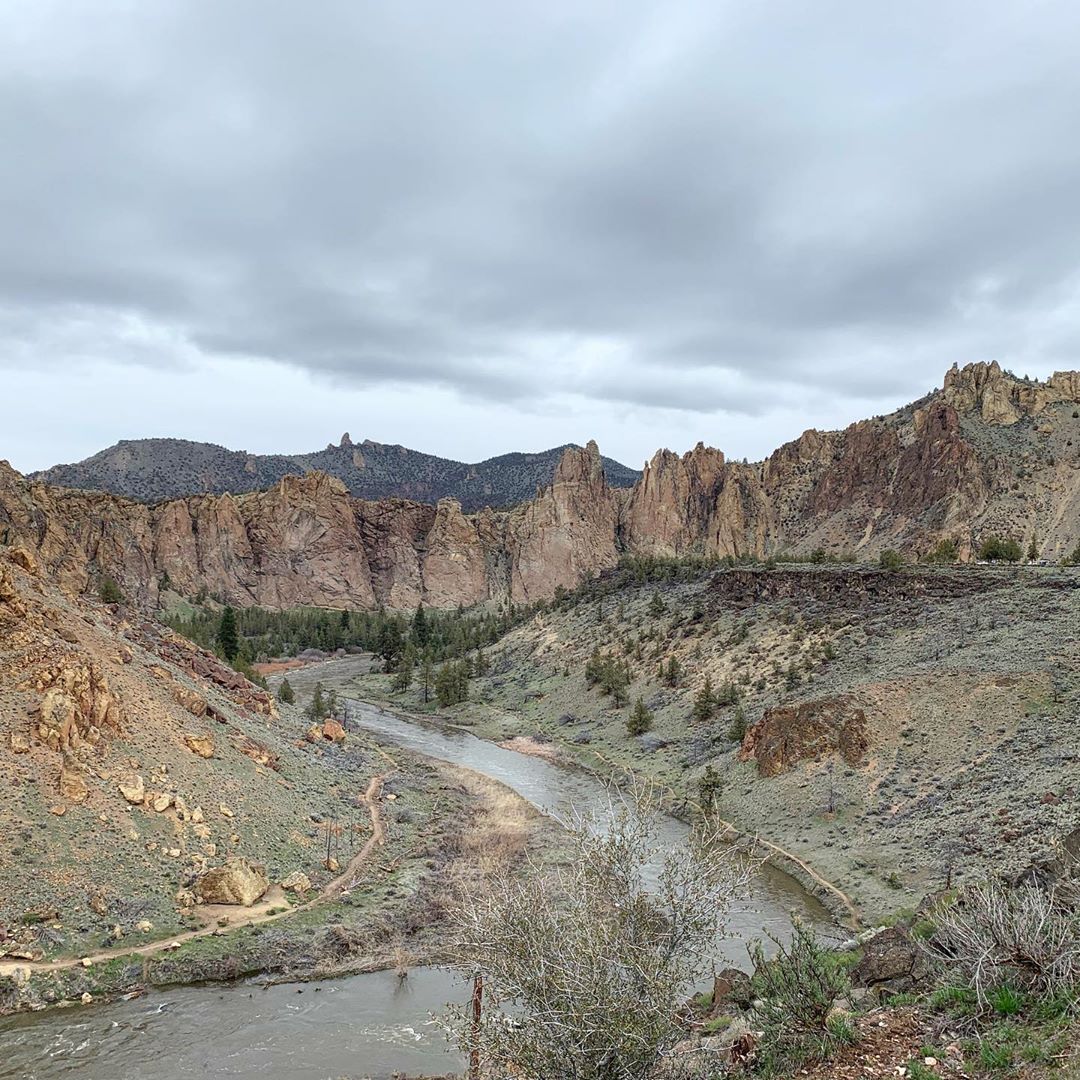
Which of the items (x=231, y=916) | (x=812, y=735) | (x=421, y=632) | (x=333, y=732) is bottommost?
(x=231, y=916)

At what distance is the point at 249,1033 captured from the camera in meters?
18.9

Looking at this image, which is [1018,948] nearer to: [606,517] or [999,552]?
[999,552]

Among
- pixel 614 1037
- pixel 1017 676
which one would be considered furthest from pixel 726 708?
pixel 614 1037

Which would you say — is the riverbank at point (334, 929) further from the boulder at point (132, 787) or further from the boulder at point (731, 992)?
the boulder at point (731, 992)

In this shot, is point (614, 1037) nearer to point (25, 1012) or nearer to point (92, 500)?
point (25, 1012)

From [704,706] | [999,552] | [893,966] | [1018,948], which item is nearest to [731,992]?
[893,966]

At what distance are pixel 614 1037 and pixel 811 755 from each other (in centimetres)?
3029

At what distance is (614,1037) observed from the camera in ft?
28.9

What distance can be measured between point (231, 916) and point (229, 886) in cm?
88

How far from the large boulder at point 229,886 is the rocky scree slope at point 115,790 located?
0.21 metres

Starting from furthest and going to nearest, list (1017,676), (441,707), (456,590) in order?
(456,590)
(441,707)
(1017,676)

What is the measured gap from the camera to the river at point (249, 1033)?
17.2 m

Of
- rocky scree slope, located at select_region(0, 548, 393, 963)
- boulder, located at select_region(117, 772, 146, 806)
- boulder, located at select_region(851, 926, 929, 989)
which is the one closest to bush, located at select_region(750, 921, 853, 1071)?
boulder, located at select_region(851, 926, 929, 989)

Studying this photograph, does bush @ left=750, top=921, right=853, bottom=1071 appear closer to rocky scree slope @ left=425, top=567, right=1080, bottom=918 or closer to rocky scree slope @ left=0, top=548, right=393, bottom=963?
rocky scree slope @ left=425, top=567, right=1080, bottom=918
